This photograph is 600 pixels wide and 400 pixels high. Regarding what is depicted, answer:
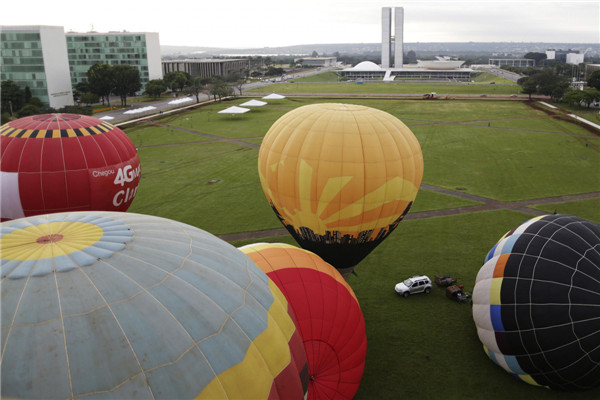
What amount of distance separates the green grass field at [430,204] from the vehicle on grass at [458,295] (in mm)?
328

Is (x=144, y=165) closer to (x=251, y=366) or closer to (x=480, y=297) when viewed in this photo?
(x=480, y=297)

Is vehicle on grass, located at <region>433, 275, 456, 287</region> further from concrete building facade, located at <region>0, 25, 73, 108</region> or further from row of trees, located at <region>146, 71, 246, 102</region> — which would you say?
concrete building facade, located at <region>0, 25, 73, 108</region>

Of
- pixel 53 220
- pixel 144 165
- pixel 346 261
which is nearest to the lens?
pixel 53 220

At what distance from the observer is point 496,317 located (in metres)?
14.5

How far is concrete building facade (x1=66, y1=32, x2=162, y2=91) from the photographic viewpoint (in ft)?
355

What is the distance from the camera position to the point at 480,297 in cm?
1544

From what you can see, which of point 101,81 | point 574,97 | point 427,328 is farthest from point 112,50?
point 427,328

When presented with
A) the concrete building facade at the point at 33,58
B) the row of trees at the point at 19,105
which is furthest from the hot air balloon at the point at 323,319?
the concrete building facade at the point at 33,58

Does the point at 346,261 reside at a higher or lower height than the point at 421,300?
higher

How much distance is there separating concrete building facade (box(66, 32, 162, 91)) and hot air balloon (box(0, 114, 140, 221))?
99.9 m

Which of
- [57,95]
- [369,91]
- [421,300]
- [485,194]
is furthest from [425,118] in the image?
[57,95]

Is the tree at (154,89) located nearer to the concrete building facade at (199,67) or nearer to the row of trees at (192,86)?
the row of trees at (192,86)

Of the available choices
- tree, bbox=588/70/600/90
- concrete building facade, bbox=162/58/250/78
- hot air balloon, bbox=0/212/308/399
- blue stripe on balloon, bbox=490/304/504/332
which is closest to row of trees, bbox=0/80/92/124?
blue stripe on balloon, bbox=490/304/504/332

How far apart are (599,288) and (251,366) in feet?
40.0
